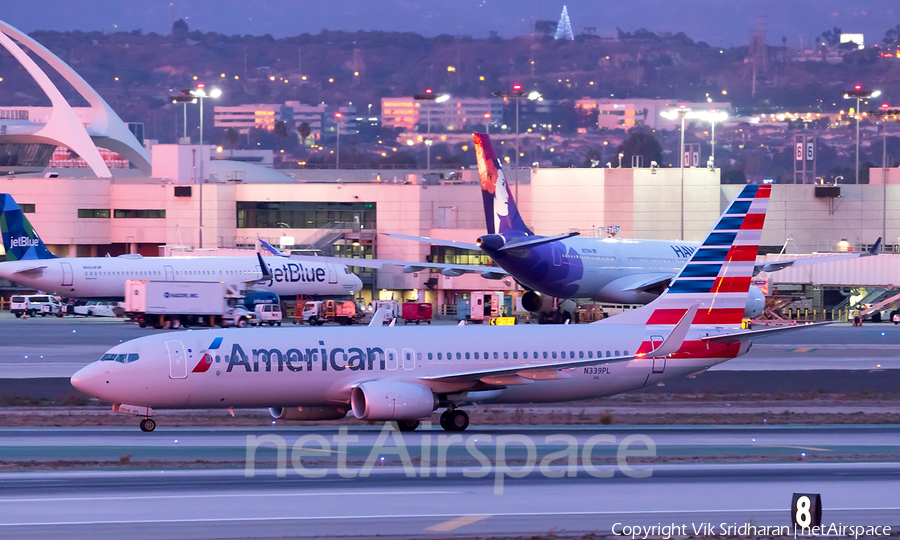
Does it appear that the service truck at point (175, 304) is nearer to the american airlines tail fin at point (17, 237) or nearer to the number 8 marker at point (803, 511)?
the american airlines tail fin at point (17, 237)

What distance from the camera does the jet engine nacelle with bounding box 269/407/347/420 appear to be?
3594 cm

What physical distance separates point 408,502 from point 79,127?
131111 millimetres

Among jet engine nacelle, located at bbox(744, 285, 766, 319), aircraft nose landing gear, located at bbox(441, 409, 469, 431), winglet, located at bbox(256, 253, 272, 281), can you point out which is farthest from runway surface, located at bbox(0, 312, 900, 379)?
aircraft nose landing gear, located at bbox(441, 409, 469, 431)

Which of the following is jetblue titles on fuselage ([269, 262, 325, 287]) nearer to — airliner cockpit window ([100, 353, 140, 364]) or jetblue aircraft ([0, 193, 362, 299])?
jetblue aircraft ([0, 193, 362, 299])

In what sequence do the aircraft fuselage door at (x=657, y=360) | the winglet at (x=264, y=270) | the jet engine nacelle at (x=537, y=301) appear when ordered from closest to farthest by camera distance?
the aircraft fuselage door at (x=657, y=360) < the jet engine nacelle at (x=537, y=301) < the winglet at (x=264, y=270)

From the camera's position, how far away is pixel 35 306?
96.3 m

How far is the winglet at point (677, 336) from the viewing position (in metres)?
36.3

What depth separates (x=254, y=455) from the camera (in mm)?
29547

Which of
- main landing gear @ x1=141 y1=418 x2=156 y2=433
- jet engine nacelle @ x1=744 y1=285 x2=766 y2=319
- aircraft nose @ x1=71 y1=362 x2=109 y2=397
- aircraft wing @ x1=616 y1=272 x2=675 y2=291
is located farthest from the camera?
aircraft wing @ x1=616 y1=272 x2=675 y2=291

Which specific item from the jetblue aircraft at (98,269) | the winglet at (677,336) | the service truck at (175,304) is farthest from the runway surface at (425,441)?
the jetblue aircraft at (98,269)

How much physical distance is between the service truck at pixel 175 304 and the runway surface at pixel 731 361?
1503 mm

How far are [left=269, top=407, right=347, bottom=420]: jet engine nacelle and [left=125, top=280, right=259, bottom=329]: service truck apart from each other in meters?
43.8

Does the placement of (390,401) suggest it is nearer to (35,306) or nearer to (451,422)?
(451,422)

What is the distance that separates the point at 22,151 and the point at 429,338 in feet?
411
